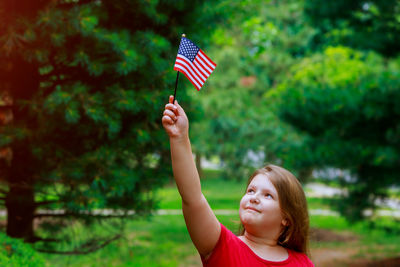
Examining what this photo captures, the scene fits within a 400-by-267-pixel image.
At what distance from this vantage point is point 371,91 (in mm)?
6203

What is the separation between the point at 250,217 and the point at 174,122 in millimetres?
513

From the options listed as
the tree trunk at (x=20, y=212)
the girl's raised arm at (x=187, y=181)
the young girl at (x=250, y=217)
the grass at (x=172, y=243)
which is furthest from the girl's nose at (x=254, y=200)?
the grass at (x=172, y=243)

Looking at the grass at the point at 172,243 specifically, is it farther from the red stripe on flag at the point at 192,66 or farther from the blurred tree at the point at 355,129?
the red stripe on flag at the point at 192,66

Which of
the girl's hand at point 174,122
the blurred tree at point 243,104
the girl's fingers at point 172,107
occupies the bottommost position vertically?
the girl's hand at point 174,122

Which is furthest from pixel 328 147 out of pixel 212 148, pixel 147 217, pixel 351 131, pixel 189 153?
pixel 212 148

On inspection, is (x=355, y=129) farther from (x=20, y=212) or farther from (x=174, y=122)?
(x=174, y=122)

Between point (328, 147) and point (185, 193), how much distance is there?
5.43m

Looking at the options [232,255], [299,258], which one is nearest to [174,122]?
[232,255]

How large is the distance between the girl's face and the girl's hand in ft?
1.44

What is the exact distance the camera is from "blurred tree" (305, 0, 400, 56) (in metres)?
6.32

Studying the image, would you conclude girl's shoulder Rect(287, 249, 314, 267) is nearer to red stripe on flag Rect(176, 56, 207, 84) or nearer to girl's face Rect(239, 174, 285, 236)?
girl's face Rect(239, 174, 285, 236)

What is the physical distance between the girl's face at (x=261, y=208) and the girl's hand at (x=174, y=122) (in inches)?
17.3

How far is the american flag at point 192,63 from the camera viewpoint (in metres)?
1.92

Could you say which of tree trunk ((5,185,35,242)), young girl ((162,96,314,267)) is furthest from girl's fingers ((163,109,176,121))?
tree trunk ((5,185,35,242))
